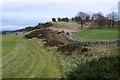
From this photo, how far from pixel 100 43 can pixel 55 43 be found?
31.8 ft

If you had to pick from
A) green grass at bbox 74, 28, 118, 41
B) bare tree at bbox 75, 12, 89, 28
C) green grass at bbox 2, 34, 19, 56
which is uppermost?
bare tree at bbox 75, 12, 89, 28

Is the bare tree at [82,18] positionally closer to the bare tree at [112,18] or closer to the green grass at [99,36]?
the bare tree at [112,18]

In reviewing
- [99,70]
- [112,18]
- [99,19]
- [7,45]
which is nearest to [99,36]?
[7,45]

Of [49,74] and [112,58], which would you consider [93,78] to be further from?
[49,74]

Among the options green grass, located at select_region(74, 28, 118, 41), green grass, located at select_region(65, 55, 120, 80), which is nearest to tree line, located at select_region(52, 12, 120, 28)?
green grass, located at select_region(74, 28, 118, 41)

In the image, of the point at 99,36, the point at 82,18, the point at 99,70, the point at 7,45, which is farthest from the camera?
the point at 82,18

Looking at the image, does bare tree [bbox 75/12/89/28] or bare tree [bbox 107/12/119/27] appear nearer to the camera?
bare tree [bbox 107/12/119/27]

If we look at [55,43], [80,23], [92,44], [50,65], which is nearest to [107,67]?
[50,65]

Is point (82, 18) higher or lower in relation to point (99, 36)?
higher

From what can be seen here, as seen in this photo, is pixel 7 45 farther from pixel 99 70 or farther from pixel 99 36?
pixel 99 70

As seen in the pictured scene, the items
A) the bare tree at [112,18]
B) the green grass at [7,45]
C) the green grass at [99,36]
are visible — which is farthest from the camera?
the bare tree at [112,18]

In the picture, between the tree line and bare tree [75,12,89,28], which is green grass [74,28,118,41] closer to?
the tree line

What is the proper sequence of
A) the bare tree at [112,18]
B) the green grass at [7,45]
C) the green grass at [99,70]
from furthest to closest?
the bare tree at [112,18] → the green grass at [7,45] → the green grass at [99,70]

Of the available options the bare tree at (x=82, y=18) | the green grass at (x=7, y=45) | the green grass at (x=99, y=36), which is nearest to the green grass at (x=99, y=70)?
the green grass at (x=7, y=45)
